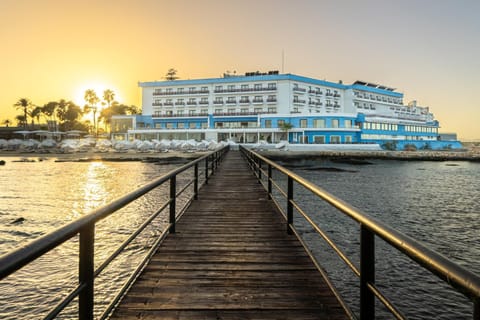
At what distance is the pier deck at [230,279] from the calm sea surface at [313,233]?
2131mm

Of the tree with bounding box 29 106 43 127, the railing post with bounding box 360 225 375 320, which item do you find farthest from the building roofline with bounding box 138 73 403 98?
the railing post with bounding box 360 225 375 320

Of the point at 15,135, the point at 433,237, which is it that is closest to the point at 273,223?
the point at 433,237

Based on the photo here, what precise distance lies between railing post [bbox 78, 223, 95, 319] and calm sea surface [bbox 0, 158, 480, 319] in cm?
376

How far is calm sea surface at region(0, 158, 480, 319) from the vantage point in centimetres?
579

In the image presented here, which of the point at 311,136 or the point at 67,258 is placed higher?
the point at 311,136

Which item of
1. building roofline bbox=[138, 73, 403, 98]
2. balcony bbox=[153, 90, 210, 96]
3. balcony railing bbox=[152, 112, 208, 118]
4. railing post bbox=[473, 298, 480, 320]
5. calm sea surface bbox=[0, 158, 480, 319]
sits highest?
building roofline bbox=[138, 73, 403, 98]

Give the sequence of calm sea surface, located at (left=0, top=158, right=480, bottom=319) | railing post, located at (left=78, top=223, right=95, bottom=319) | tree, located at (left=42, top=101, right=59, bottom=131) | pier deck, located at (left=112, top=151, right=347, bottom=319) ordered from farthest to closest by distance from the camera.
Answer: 1. tree, located at (left=42, top=101, right=59, bottom=131)
2. calm sea surface, located at (left=0, top=158, right=480, bottom=319)
3. pier deck, located at (left=112, top=151, right=347, bottom=319)
4. railing post, located at (left=78, top=223, right=95, bottom=319)

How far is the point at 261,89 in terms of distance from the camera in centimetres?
6700

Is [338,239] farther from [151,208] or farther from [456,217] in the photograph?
[151,208]

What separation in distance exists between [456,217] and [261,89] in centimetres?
5715

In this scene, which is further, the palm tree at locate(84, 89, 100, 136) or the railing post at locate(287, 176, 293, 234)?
the palm tree at locate(84, 89, 100, 136)

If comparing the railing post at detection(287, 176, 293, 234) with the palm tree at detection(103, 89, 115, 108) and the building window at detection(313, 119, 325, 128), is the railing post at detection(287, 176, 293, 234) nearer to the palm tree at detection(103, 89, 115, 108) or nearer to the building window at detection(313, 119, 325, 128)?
the building window at detection(313, 119, 325, 128)

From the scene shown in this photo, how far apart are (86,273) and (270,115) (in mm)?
58971

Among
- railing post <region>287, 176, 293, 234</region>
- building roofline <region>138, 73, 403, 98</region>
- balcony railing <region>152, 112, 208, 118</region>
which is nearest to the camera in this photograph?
railing post <region>287, 176, 293, 234</region>
